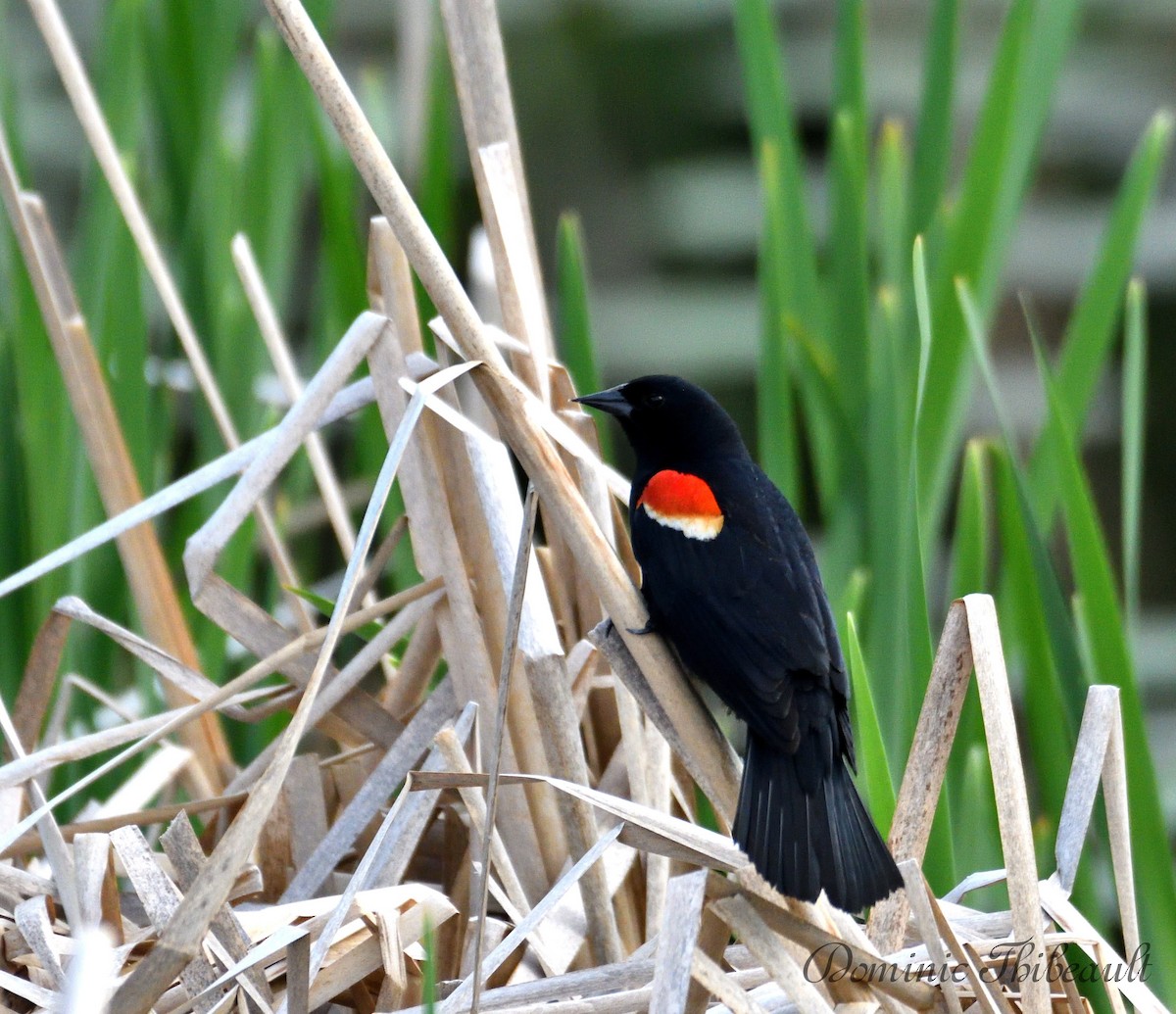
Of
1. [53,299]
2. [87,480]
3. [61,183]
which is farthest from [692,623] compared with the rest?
[61,183]

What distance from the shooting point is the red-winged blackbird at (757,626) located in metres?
1.05

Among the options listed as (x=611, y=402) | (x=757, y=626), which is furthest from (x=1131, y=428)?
(x=611, y=402)

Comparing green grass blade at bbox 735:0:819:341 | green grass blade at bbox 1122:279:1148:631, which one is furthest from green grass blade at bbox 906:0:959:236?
green grass blade at bbox 1122:279:1148:631

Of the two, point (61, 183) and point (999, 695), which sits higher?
point (61, 183)

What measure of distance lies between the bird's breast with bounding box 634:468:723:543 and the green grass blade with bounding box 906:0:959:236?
56 centimetres

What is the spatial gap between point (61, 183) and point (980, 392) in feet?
9.29

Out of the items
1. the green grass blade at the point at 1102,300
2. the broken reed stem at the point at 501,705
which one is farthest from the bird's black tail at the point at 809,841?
the green grass blade at the point at 1102,300

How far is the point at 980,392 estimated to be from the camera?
13.4 feet

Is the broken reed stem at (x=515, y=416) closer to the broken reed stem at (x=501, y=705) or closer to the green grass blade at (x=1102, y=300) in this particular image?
the broken reed stem at (x=501, y=705)

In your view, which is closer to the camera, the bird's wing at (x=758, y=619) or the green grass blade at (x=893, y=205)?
the bird's wing at (x=758, y=619)

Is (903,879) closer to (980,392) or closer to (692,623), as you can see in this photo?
(692,623)

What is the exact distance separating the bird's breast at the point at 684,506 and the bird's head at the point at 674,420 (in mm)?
107

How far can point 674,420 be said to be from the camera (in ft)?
5.24

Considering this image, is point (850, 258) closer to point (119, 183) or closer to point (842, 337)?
point (842, 337)
